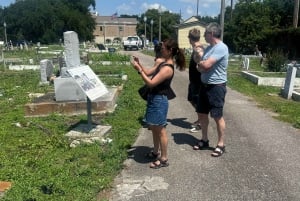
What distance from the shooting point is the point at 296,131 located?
6.73 meters

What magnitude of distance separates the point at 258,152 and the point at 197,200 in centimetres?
188

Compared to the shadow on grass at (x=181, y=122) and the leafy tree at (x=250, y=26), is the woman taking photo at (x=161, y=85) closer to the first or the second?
the shadow on grass at (x=181, y=122)

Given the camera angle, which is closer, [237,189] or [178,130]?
[237,189]

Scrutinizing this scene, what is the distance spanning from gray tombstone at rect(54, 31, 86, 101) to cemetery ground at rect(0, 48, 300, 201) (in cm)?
55

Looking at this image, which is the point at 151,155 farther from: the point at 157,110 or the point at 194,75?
the point at 194,75

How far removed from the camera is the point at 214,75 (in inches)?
200

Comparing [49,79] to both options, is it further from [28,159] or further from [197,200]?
[197,200]

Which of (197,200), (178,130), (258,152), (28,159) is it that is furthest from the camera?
(178,130)

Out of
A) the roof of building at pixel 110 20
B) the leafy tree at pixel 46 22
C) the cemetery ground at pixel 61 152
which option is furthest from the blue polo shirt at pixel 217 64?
the roof of building at pixel 110 20

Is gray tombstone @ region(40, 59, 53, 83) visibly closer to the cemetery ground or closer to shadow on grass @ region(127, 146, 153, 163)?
the cemetery ground

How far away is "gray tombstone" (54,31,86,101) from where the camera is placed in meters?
7.66

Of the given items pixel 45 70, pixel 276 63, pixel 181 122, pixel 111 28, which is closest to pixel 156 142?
pixel 181 122

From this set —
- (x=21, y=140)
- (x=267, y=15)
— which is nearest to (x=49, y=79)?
(x=21, y=140)

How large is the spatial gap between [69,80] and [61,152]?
2759 millimetres
